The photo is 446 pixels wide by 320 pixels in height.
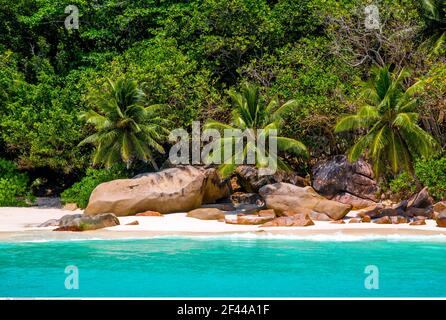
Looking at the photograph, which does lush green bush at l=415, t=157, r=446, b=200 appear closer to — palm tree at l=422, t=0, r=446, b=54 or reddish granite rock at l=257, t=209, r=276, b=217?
palm tree at l=422, t=0, r=446, b=54

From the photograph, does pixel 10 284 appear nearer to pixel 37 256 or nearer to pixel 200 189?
pixel 37 256

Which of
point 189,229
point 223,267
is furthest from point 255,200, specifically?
point 223,267

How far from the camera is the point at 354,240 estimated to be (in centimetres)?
1911

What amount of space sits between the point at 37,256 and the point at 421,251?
980 centimetres

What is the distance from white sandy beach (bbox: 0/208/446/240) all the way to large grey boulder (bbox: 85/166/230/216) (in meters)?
0.98

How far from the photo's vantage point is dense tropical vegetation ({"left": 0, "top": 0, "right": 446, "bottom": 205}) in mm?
28125

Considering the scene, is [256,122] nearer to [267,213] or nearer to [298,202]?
[298,202]

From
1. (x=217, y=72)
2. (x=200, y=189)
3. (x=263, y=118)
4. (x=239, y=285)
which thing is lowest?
(x=239, y=285)

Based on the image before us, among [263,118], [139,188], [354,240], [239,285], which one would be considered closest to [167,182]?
[139,188]

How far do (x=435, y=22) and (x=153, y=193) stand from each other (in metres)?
15.1

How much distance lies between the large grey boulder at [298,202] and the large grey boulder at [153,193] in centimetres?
306

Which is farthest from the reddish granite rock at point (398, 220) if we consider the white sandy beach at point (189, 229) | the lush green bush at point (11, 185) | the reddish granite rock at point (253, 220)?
the lush green bush at point (11, 185)

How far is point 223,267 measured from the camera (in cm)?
1516

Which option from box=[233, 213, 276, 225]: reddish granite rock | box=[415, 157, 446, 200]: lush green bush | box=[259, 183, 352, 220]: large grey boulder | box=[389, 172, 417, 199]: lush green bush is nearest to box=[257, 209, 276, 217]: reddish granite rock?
box=[259, 183, 352, 220]: large grey boulder
